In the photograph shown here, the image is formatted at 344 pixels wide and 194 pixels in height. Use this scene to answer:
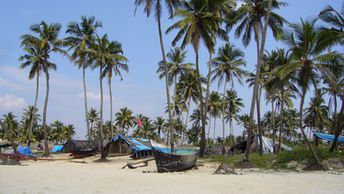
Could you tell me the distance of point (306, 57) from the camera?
2080 cm

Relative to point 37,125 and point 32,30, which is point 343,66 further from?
point 37,125

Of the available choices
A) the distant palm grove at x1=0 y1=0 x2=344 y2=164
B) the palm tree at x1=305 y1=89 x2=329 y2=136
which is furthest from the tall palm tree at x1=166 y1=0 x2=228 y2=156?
the palm tree at x1=305 y1=89 x2=329 y2=136

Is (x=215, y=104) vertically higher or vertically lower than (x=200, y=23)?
lower

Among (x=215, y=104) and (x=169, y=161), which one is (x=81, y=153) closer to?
(x=169, y=161)

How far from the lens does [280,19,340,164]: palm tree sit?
20356 millimetres

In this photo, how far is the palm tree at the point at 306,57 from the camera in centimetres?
Answer: 2036

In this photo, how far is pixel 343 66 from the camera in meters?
21.5

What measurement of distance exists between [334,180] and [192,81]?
3156 centimetres

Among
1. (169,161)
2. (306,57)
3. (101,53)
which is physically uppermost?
(101,53)

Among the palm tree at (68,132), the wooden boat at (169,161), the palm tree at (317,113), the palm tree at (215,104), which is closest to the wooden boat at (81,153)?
the wooden boat at (169,161)

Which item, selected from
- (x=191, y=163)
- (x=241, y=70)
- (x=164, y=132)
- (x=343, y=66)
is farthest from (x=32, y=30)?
(x=164, y=132)

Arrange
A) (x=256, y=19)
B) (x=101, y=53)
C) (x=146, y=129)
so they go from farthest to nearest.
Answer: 1. (x=146, y=129)
2. (x=101, y=53)
3. (x=256, y=19)

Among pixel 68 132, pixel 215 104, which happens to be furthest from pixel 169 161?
pixel 68 132

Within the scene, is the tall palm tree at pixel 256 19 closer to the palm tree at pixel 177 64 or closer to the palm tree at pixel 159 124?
the palm tree at pixel 177 64
